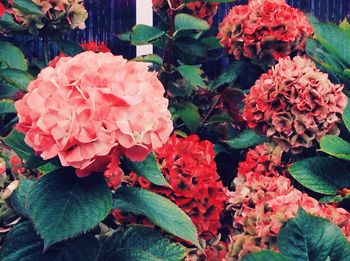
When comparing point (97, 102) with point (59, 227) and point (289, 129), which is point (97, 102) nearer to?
point (59, 227)

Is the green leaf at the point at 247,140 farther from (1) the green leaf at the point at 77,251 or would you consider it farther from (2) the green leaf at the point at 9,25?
(1) the green leaf at the point at 77,251

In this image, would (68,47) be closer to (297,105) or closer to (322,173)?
(297,105)

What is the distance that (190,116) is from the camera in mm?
2008

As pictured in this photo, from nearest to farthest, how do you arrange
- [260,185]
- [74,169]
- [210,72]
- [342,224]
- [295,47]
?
[74,169], [342,224], [260,185], [295,47], [210,72]

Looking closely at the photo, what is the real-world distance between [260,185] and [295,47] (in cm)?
65

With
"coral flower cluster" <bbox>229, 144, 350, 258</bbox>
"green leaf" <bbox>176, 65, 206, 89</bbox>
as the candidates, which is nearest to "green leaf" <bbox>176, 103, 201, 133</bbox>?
"green leaf" <bbox>176, 65, 206, 89</bbox>

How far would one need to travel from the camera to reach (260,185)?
5.11 feet

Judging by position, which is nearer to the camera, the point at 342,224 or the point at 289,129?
the point at 342,224

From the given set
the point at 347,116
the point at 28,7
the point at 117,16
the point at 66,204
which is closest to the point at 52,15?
the point at 28,7

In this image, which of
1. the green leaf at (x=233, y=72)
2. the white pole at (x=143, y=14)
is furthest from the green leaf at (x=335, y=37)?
the white pole at (x=143, y=14)

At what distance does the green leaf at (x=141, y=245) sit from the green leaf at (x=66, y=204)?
0.15 m

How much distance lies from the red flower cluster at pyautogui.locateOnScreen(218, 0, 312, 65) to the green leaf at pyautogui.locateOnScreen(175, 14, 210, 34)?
144 mm

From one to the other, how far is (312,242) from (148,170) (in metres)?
0.30

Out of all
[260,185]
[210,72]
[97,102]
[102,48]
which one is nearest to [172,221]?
[97,102]
